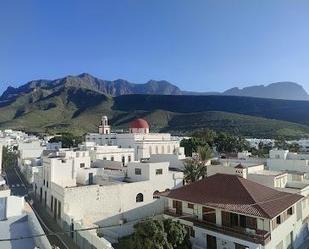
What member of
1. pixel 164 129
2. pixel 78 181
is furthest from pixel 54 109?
pixel 78 181

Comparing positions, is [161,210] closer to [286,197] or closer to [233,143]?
[286,197]

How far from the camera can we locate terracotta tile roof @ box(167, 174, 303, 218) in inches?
856

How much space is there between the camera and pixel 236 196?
23.6 meters

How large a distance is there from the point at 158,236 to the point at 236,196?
23.1 ft

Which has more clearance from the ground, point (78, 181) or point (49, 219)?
point (78, 181)

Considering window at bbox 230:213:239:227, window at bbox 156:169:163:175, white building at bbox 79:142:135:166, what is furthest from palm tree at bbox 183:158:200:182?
window at bbox 230:213:239:227

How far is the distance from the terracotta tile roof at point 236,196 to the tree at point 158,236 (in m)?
3.48

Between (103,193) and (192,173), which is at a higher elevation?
(192,173)

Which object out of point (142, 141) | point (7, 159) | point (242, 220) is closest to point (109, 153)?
point (142, 141)

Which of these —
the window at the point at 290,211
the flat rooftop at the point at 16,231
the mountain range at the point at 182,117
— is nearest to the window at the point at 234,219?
the window at the point at 290,211

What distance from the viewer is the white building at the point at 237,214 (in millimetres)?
21031

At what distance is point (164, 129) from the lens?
14162cm

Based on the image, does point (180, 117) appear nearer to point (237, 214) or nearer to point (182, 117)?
point (182, 117)

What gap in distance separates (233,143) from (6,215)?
60.6 metres
